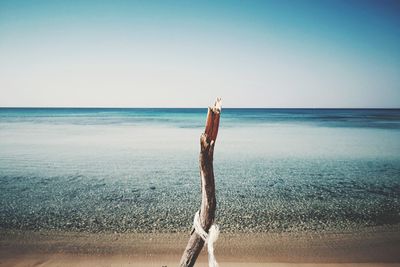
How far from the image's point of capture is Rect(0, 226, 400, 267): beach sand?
4.96 meters

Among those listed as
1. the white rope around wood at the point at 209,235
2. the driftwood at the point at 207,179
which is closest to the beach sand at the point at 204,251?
the driftwood at the point at 207,179

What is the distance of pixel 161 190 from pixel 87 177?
12.2ft

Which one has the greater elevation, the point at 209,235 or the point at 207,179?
the point at 207,179

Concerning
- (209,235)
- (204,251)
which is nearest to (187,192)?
(204,251)

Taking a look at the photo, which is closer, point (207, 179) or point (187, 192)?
point (207, 179)

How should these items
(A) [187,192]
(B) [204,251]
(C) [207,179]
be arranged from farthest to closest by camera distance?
(A) [187,192]
(B) [204,251]
(C) [207,179]

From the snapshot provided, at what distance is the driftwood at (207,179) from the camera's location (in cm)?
214

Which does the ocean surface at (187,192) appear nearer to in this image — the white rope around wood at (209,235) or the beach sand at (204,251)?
the beach sand at (204,251)

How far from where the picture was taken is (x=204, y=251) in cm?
525

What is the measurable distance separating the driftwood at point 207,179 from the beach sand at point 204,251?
2.51 m

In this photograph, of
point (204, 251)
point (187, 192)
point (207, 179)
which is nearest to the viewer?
point (207, 179)

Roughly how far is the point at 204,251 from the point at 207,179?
→ 3402 mm

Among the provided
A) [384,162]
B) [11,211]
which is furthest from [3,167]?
[384,162]

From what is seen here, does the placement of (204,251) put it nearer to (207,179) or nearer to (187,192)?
(207,179)
